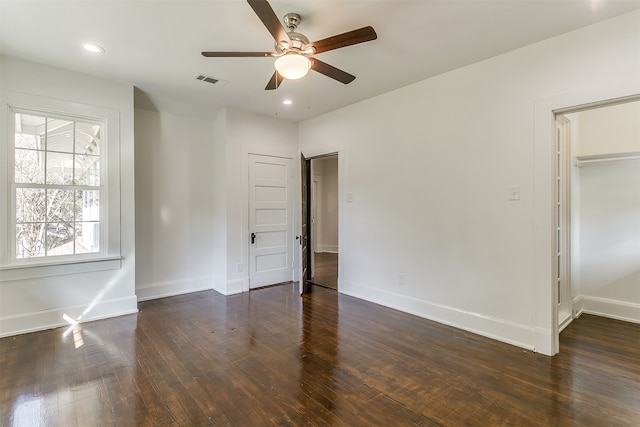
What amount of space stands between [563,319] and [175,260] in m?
5.11

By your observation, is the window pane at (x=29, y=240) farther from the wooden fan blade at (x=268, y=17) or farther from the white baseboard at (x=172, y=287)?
the wooden fan blade at (x=268, y=17)

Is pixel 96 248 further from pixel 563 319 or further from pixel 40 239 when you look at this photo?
pixel 563 319

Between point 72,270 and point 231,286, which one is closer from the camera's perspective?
point 72,270

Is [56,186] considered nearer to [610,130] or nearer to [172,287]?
[172,287]

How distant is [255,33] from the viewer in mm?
2588

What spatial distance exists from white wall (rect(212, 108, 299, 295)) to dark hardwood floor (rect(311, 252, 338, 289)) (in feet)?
4.36

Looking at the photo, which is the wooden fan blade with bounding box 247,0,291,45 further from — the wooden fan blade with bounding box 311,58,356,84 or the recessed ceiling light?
the recessed ceiling light

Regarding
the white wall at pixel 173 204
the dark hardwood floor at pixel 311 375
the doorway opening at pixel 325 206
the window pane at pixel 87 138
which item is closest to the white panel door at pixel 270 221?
the white wall at pixel 173 204

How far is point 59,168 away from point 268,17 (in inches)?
123

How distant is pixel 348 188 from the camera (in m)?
4.50

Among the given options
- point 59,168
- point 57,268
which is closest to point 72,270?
point 57,268

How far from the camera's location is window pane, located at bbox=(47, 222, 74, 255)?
3.35 m

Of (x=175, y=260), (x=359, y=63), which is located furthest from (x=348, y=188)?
(x=175, y=260)

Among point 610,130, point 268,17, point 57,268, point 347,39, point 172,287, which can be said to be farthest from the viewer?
point 172,287
